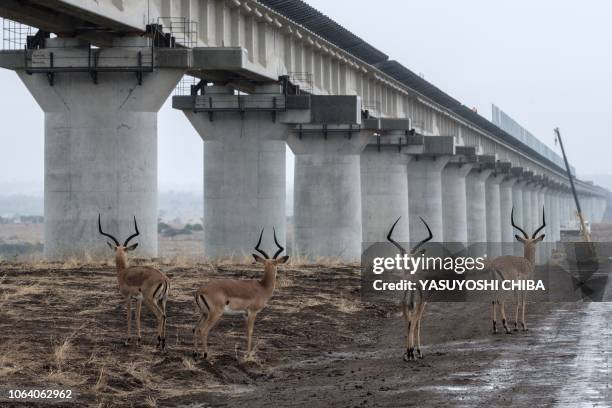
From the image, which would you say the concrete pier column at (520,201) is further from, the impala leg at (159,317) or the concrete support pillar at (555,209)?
the impala leg at (159,317)

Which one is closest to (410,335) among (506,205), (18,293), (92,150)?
(18,293)

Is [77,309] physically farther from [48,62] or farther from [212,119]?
[212,119]

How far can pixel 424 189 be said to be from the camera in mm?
80000

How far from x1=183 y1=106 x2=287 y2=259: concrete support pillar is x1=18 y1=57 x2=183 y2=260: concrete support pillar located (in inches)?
506

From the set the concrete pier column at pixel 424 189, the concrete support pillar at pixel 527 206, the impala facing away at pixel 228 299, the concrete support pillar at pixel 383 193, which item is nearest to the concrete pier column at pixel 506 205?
the concrete support pillar at pixel 527 206

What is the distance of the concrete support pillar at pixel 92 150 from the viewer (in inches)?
1382

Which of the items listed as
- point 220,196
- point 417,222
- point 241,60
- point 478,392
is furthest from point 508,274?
point 417,222

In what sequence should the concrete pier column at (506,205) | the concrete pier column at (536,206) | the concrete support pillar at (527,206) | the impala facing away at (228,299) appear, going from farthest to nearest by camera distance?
1. the concrete pier column at (536,206)
2. the concrete support pillar at (527,206)
3. the concrete pier column at (506,205)
4. the impala facing away at (228,299)

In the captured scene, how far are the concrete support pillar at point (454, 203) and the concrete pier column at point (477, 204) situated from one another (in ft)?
21.8

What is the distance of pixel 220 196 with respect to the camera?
160ft

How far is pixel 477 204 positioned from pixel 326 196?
44.4m

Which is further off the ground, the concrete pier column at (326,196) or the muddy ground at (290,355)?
the concrete pier column at (326,196)

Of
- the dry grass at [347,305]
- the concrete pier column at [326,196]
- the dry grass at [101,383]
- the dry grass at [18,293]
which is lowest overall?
the dry grass at [101,383]

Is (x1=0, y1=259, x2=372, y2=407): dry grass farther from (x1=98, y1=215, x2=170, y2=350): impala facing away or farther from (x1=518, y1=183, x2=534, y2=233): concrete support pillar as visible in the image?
(x1=518, y1=183, x2=534, y2=233): concrete support pillar
